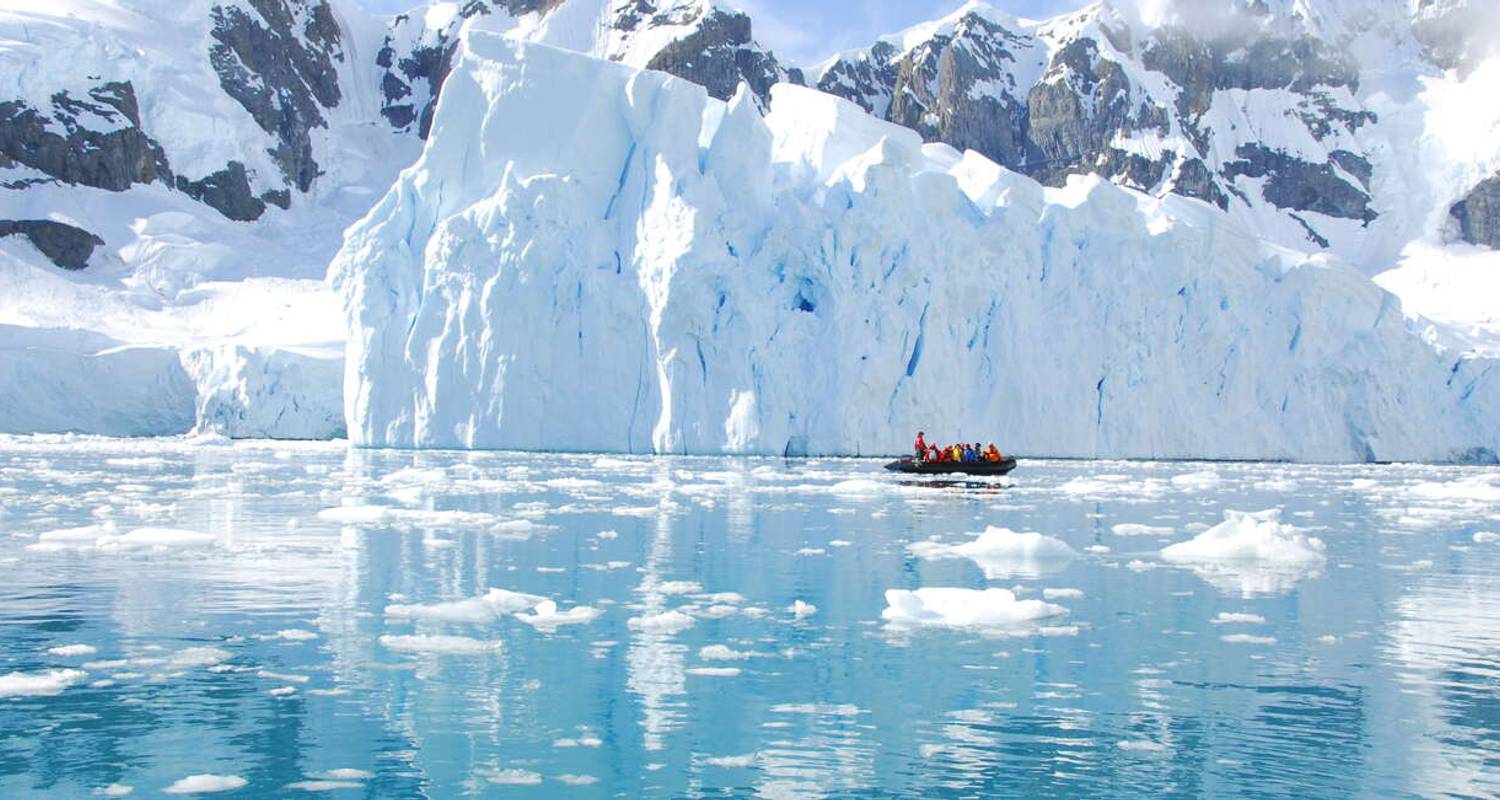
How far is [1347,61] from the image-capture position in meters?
72.2

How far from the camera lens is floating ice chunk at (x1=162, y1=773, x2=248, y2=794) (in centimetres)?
484

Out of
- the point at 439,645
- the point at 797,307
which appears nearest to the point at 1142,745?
the point at 439,645

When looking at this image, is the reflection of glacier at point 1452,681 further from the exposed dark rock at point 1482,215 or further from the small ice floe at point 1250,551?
the exposed dark rock at point 1482,215

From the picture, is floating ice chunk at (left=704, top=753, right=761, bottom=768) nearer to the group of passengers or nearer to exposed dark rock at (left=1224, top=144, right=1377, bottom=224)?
the group of passengers

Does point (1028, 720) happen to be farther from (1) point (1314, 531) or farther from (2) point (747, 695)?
(1) point (1314, 531)

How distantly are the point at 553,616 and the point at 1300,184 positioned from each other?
67.6 m

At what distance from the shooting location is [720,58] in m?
70.1

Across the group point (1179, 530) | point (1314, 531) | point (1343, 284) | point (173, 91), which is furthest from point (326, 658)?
point (173, 91)

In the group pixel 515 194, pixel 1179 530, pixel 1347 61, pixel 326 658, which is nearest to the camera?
pixel 326 658

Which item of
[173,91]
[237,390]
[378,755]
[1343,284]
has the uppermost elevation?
[173,91]

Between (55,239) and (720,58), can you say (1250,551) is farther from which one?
(720,58)

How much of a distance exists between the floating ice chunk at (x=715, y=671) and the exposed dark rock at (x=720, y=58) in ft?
207

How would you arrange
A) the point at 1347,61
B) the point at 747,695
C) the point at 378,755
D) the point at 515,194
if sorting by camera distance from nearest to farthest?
the point at 378,755 → the point at 747,695 → the point at 515,194 → the point at 1347,61

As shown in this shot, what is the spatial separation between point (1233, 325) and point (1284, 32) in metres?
45.4
